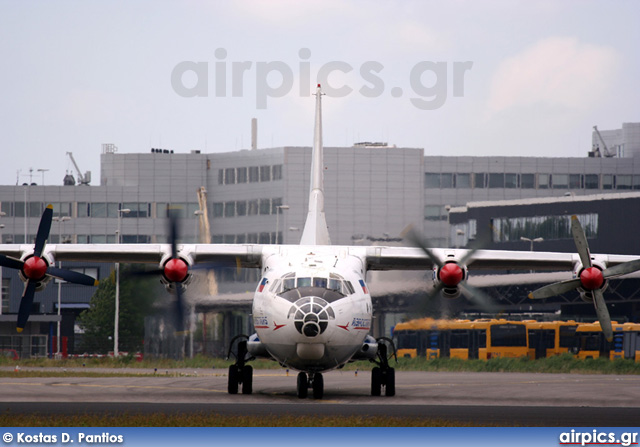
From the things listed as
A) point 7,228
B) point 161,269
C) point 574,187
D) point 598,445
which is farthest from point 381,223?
point 598,445

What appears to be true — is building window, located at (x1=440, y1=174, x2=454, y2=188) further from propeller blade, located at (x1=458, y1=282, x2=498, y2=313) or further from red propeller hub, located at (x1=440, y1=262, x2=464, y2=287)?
red propeller hub, located at (x1=440, y1=262, x2=464, y2=287)

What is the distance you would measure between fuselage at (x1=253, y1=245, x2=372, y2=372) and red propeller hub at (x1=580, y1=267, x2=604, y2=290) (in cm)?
695

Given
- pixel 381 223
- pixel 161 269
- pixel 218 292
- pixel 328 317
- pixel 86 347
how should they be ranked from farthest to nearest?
pixel 381 223 → pixel 86 347 → pixel 218 292 → pixel 161 269 → pixel 328 317

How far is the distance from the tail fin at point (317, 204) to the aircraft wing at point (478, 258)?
256cm

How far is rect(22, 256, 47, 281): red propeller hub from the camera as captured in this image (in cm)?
3212

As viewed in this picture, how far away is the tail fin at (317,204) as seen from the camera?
36281 mm

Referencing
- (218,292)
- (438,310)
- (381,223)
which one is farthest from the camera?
(381,223)

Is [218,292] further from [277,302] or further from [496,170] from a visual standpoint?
[496,170]

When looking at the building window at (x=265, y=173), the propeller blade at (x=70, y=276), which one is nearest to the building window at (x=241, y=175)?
the building window at (x=265, y=173)

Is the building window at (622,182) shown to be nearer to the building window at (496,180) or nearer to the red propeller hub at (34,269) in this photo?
the building window at (496,180)

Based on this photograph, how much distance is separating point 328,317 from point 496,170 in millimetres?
106384

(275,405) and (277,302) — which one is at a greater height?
(277,302)

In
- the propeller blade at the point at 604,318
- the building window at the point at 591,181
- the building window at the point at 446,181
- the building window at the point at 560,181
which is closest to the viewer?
the propeller blade at the point at 604,318

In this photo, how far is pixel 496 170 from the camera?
131500 mm
